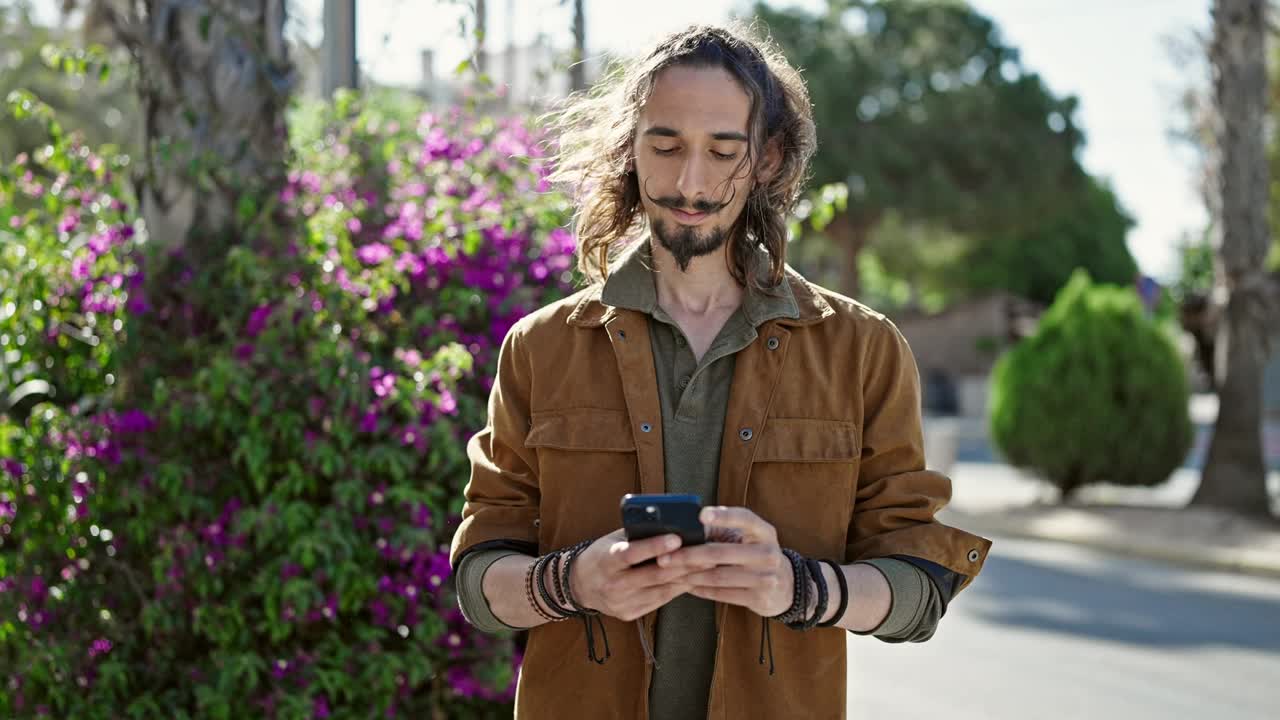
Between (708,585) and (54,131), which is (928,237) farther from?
(708,585)

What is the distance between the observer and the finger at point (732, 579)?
1661mm

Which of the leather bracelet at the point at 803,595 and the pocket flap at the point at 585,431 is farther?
the pocket flap at the point at 585,431

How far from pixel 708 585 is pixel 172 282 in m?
3.13

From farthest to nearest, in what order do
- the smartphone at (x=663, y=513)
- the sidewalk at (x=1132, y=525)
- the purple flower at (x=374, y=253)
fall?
the sidewalk at (x=1132, y=525), the purple flower at (x=374, y=253), the smartphone at (x=663, y=513)

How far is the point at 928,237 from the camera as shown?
3925 centimetres

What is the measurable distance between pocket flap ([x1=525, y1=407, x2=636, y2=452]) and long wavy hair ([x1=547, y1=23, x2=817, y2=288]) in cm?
27

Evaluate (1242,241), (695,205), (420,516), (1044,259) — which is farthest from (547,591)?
(1044,259)

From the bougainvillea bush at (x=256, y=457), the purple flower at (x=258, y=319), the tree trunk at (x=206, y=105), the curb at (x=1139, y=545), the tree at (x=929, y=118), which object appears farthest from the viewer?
the tree at (x=929, y=118)

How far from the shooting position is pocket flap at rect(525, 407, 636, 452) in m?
1.91

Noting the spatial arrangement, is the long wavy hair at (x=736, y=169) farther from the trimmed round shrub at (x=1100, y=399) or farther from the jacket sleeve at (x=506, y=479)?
the trimmed round shrub at (x=1100, y=399)

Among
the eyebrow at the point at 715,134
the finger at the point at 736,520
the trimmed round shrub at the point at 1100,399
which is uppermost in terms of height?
the eyebrow at the point at 715,134

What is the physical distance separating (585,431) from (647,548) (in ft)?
1.07

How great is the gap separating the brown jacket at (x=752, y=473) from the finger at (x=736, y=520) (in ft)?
0.73

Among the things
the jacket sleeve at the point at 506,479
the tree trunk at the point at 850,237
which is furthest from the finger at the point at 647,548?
the tree trunk at the point at 850,237
